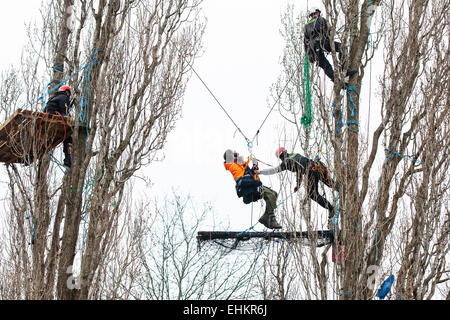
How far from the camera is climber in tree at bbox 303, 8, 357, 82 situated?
8883mm

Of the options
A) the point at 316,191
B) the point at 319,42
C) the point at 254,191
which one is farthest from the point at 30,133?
the point at 319,42

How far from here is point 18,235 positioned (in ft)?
29.9

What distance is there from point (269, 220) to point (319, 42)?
2920 millimetres

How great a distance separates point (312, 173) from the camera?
8375 millimetres

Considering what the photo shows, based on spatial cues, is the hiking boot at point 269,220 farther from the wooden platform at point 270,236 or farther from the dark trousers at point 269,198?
the wooden platform at point 270,236

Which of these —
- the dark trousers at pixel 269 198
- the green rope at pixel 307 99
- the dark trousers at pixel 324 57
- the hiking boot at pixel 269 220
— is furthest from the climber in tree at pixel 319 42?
the hiking boot at pixel 269 220

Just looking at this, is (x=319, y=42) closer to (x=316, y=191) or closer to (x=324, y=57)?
(x=324, y=57)

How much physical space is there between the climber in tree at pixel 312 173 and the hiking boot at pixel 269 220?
3.55ft

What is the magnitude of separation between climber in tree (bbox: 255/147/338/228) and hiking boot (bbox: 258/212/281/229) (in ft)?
3.55

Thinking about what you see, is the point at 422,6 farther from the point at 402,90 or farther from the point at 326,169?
the point at 326,169

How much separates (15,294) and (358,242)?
484cm

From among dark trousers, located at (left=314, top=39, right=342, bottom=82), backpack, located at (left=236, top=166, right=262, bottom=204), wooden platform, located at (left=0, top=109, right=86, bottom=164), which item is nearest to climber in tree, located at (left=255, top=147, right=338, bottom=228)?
backpack, located at (left=236, top=166, right=262, bottom=204)

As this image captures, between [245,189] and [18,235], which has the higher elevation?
[245,189]

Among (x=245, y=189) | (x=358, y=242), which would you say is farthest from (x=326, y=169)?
(x=245, y=189)
